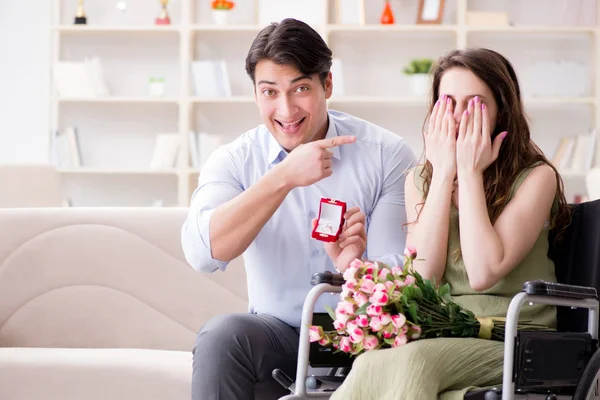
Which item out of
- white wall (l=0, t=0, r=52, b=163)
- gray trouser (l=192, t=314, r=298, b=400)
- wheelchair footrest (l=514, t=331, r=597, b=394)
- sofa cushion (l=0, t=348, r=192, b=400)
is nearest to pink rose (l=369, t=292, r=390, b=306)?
wheelchair footrest (l=514, t=331, r=597, b=394)

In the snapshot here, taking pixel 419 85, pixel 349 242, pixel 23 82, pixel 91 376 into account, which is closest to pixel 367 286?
pixel 349 242

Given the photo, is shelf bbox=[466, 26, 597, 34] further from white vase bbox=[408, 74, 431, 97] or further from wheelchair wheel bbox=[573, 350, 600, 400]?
wheelchair wheel bbox=[573, 350, 600, 400]

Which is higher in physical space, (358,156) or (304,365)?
(358,156)

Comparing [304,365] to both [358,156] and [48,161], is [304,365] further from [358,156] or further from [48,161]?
[48,161]

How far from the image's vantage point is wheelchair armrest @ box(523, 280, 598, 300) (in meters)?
1.63

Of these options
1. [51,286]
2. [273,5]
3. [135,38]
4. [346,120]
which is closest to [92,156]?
[135,38]

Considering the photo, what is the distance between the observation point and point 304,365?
187 cm

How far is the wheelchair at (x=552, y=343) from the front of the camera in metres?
1.65

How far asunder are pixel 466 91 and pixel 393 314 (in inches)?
23.6

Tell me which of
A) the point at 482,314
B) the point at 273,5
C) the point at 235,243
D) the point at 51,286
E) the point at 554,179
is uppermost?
the point at 273,5

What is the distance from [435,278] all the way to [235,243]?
0.45 meters

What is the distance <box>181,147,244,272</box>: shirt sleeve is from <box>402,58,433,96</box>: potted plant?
3.62 meters

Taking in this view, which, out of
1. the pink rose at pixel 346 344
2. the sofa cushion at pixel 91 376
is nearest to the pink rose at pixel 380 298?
the pink rose at pixel 346 344

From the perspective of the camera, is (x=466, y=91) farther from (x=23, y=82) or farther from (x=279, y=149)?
(x=23, y=82)
